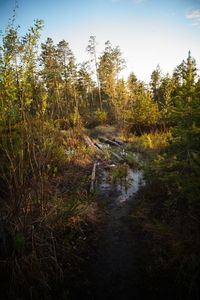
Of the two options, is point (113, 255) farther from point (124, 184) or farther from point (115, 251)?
point (124, 184)

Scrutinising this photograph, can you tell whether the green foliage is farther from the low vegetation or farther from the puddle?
the low vegetation

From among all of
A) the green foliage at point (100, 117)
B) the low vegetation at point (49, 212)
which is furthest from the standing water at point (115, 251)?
the green foliage at point (100, 117)

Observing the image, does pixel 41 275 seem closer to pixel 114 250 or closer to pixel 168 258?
pixel 114 250

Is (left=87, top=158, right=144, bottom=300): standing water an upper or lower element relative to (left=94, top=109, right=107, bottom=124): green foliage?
lower

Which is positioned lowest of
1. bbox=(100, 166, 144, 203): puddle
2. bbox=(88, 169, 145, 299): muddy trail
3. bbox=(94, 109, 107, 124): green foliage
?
bbox=(88, 169, 145, 299): muddy trail

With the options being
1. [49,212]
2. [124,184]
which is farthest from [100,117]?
[49,212]

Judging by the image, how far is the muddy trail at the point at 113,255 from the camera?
2240 mm

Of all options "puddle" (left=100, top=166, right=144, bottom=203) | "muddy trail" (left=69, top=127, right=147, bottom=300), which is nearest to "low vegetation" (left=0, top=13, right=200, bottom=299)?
"muddy trail" (left=69, top=127, right=147, bottom=300)

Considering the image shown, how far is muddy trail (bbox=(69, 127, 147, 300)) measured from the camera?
2240 millimetres

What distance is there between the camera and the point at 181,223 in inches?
107

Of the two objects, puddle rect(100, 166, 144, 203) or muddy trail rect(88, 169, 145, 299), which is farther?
puddle rect(100, 166, 144, 203)

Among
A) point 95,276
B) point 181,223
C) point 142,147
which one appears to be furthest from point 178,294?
point 142,147

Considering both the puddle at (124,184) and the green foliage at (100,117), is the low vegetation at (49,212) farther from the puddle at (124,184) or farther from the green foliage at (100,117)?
the green foliage at (100,117)

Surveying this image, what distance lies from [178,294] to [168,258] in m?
0.46
